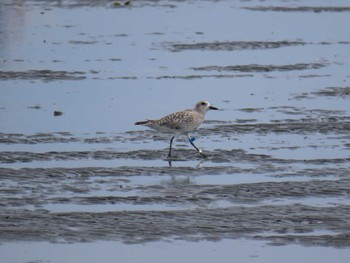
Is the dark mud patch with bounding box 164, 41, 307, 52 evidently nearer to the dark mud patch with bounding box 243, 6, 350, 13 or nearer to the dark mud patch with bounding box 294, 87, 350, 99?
the dark mud patch with bounding box 294, 87, 350, 99

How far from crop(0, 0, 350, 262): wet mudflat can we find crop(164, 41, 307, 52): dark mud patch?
70mm

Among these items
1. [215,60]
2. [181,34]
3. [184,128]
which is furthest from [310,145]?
[181,34]

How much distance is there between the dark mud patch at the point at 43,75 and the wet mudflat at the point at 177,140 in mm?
39

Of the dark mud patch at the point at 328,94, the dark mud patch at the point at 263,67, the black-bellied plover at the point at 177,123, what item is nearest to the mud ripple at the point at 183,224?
the black-bellied plover at the point at 177,123

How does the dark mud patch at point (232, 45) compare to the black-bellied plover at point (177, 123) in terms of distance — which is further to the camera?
the dark mud patch at point (232, 45)

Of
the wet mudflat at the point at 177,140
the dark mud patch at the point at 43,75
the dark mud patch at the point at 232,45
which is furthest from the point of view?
the dark mud patch at the point at 232,45

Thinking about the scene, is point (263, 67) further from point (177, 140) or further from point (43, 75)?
point (177, 140)

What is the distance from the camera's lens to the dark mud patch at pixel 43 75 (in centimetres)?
2330

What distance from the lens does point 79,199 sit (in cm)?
1416

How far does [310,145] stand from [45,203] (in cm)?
499

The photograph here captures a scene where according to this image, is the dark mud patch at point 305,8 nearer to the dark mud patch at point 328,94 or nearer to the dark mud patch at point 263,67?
the dark mud patch at point 263,67

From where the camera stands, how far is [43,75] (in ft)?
77.3

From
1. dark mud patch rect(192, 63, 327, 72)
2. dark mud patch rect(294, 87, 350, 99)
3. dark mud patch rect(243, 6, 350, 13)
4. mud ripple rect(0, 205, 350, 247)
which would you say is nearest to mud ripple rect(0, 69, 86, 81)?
dark mud patch rect(192, 63, 327, 72)

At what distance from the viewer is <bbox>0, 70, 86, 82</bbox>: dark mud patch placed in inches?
917
